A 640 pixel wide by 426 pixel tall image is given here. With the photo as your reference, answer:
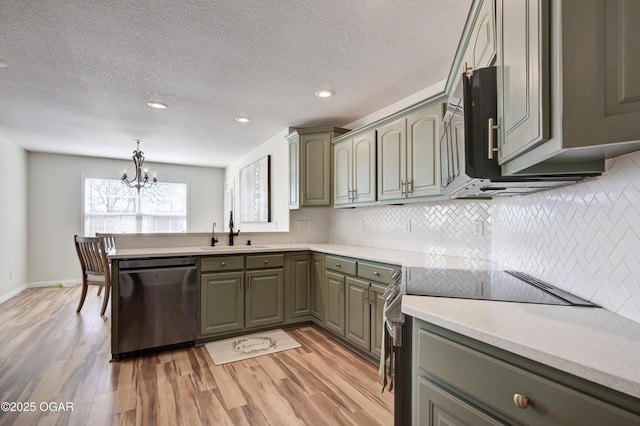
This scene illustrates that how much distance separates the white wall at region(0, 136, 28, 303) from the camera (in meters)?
4.60

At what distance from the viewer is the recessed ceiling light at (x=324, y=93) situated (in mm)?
3033

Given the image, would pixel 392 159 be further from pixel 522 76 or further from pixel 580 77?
pixel 580 77

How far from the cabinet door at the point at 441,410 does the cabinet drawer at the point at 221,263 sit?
2.35 metres

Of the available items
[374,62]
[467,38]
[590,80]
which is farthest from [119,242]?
[590,80]

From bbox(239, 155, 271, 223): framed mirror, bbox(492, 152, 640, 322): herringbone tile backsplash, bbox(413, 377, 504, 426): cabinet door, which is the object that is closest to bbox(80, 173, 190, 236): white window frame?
bbox(239, 155, 271, 223): framed mirror

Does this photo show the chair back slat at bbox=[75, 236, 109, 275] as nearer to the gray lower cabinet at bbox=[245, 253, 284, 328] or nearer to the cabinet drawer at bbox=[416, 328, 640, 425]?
the gray lower cabinet at bbox=[245, 253, 284, 328]

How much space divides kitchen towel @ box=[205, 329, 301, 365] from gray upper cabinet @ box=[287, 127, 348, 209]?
150 centimetres

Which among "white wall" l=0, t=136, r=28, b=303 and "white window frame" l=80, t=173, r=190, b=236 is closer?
"white wall" l=0, t=136, r=28, b=303

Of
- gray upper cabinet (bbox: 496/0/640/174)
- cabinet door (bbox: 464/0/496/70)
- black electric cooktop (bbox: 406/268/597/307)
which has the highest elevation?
cabinet door (bbox: 464/0/496/70)

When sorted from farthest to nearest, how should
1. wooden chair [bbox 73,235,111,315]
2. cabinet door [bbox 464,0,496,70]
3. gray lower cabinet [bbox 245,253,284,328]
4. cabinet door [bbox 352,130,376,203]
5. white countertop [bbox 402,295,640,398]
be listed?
wooden chair [bbox 73,235,111,315] → gray lower cabinet [bbox 245,253,284,328] → cabinet door [bbox 352,130,376,203] → cabinet door [bbox 464,0,496,70] → white countertop [bbox 402,295,640,398]

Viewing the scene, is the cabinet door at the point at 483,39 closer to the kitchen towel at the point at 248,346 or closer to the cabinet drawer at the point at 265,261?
the cabinet drawer at the point at 265,261

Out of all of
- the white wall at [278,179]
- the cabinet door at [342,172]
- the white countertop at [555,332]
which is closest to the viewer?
the white countertop at [555,332]

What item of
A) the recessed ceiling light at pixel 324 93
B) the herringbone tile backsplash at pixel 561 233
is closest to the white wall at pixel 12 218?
the recessed ceiling light at pixel 324 93

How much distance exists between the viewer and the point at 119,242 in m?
3.20
